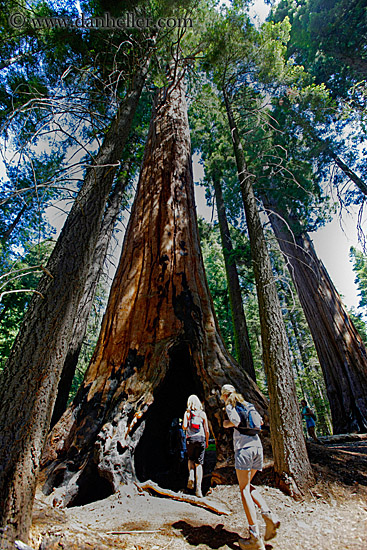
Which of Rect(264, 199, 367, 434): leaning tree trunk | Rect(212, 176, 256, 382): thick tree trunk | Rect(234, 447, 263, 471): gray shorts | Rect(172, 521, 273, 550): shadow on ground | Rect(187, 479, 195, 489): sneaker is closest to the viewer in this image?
Rect(172, 521, 273, 550): shadow on ground

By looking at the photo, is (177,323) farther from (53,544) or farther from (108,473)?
(53,544)

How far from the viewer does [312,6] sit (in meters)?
10.6

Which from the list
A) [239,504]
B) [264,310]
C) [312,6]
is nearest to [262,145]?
[312,6]

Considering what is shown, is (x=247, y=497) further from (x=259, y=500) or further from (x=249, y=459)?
(x=249, y=459)

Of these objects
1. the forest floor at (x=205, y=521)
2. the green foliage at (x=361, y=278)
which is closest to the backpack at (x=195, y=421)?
the forest floor at (x=205, y=521)

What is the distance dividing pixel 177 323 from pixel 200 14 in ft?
27.1

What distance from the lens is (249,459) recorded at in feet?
8.14

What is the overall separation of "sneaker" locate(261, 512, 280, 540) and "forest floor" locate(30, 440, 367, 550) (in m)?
0.06

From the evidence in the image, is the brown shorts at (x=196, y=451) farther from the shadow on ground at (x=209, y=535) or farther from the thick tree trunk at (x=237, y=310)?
the thick tree trunk at (x=237, y=310)

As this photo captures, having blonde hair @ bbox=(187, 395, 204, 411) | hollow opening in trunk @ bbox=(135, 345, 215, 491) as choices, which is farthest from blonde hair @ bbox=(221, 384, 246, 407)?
blonde hair @ bbox=(187, 395, 204, 411)

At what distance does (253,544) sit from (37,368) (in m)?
2.19

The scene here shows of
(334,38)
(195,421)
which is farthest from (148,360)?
(334,38)

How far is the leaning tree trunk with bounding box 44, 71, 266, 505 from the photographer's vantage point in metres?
3.05

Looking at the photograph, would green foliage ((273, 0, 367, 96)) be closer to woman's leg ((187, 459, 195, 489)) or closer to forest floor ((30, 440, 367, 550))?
forest floor ((30, 440, 367, 550))
